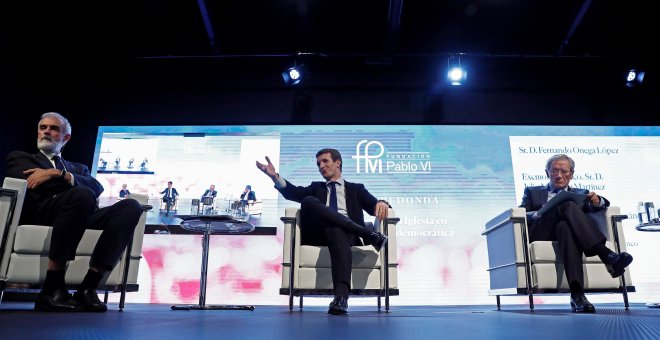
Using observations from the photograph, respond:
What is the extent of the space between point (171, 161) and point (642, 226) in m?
4.31

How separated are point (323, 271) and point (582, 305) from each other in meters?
1.43

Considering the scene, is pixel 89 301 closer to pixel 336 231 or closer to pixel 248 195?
pixel 336 231

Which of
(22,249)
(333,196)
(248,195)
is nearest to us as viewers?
(22,249)

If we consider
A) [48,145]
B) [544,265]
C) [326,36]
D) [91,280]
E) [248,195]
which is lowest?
[91,280]

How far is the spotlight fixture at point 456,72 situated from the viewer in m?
5.00

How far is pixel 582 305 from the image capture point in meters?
2.56

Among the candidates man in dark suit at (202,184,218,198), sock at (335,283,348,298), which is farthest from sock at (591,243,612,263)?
man in dark suit at (202,184,218,198)

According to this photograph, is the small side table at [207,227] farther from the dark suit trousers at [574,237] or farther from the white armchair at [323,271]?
the dark suit trousers at [574,237]

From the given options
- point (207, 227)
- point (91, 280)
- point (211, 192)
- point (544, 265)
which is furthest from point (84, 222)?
point (544, 265)

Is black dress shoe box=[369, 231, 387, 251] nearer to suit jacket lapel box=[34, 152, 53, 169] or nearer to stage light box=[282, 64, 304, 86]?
suit jacket lapel box=[34, 152, 53, 169]

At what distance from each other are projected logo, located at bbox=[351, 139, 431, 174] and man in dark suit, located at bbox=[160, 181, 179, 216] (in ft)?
6.13

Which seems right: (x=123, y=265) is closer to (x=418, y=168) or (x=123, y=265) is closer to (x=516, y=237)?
(x=516, y=237)

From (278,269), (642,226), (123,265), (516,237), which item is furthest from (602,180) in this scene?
(123,265)

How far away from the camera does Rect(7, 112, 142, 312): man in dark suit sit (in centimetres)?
228
